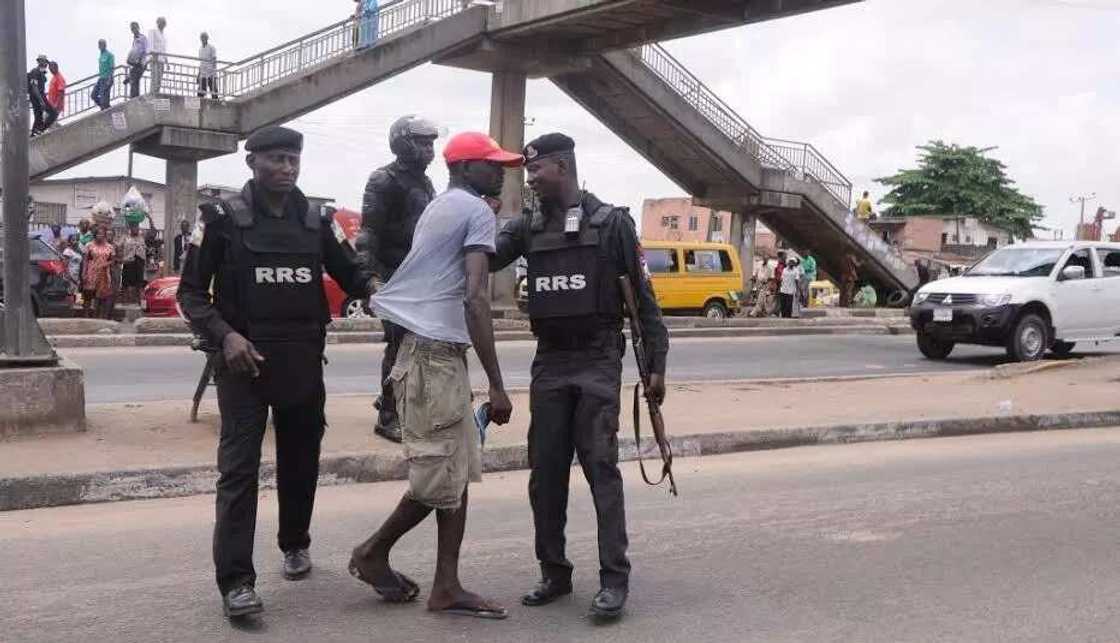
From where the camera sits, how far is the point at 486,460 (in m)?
7.06

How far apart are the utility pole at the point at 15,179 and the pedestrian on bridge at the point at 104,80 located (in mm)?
14297

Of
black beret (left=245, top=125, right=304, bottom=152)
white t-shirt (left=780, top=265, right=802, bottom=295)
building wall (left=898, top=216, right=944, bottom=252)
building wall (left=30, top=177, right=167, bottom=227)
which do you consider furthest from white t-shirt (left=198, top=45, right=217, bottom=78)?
building wall (left=898, top=216, right=944, bottom=252)

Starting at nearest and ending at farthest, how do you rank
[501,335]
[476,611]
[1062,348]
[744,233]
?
[476,611] → [1062,348] → [501,335] → [744,233]

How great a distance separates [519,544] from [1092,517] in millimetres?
3312

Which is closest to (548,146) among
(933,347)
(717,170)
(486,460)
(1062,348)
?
(486,460)

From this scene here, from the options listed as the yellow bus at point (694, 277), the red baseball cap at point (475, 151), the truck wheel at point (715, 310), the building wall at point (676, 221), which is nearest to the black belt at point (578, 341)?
the red baseball cap at point (475, 151)

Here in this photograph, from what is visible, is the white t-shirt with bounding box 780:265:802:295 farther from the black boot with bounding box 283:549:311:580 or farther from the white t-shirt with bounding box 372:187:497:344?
the white t-shirt with bounding box 372:187:497:344

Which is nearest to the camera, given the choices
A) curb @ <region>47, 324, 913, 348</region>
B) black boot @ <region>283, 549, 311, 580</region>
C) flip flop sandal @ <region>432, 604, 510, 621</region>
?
flip flop sandal @ <region>432, 604, 510, 621</region>

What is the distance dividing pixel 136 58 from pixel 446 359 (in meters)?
18.7

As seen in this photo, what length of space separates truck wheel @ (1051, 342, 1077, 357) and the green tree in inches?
1861

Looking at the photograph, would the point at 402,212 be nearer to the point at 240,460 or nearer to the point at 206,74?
the point at 240,460

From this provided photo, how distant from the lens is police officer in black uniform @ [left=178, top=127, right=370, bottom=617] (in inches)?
159

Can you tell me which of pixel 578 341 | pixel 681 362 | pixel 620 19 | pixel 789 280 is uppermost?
pixel 620 19

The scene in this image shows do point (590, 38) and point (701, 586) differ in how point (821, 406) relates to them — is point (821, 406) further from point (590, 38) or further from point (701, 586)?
point (590, 38)
